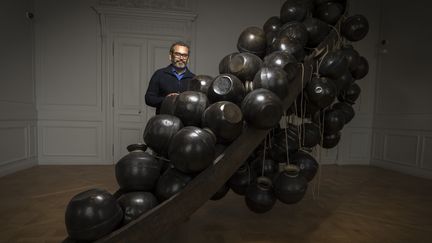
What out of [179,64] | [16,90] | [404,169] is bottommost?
[404,169]

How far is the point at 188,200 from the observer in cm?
150

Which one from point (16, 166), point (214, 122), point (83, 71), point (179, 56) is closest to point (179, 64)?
point (179, 56)

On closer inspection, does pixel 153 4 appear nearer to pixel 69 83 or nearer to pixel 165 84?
pixel 69 83

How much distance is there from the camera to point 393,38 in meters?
5.28

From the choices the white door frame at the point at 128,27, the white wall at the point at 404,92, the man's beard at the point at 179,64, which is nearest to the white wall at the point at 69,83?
the white door frame at the point at 128,27

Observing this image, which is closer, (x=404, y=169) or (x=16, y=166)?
(x=16, y=166)

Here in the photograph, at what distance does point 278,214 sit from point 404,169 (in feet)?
12.3

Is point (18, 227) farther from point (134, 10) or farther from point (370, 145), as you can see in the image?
point (370, 145)

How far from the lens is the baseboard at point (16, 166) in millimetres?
3921

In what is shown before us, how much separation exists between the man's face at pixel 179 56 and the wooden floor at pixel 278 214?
5.06ft

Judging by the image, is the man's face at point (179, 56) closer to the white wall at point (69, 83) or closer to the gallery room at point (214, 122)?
the gallery room at point (214, 122)

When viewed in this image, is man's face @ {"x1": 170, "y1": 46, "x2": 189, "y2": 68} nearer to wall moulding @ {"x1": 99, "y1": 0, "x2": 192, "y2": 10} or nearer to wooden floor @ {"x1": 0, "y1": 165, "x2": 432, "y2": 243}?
wooden floor @ {"x1": 0, "y1": 165, "x2": 432, "y2": 243}

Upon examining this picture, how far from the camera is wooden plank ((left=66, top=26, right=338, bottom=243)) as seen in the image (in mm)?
1325

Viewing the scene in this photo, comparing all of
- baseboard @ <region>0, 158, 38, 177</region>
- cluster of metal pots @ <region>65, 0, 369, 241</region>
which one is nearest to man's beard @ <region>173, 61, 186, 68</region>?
cluster of metal pots @ <region>65, 0, 369, 241</region>
